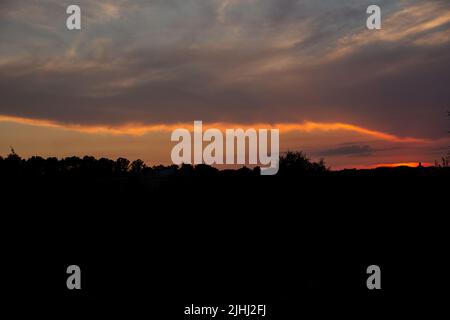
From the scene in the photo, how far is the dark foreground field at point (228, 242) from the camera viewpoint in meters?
11.3

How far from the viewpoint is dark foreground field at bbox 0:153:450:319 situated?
37.0 feet

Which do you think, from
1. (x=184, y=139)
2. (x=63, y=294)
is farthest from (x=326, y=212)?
(x=63, y=294)

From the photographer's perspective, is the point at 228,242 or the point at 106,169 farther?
the point at 106,169

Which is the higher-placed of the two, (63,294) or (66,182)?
(66,182)

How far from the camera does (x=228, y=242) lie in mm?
14852

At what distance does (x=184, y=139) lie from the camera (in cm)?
1764

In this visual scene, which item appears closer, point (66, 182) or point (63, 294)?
point (63, 294)

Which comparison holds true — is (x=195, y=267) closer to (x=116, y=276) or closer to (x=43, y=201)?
(x=116, y=276)

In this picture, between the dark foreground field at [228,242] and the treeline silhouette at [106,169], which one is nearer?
the dark foreground field at [228,242]

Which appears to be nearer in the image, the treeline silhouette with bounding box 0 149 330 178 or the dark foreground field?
the dark foreground field
